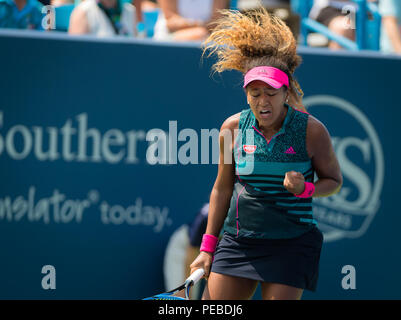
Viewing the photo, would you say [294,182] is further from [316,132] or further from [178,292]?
[178,292]

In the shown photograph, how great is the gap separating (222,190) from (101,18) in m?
2.57

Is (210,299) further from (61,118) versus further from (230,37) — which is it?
(61,118)

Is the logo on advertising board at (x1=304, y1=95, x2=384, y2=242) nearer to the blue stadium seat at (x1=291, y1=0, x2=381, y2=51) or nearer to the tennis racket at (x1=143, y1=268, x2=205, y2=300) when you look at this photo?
the blue stadium seat at (x1=291, y1=0, x2=381, y2=51)

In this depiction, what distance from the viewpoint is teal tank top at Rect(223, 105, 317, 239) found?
315cm

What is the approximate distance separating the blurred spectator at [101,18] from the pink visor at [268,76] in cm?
241

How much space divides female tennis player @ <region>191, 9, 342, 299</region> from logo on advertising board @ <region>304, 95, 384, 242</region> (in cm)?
165

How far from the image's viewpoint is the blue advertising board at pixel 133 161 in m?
4.42

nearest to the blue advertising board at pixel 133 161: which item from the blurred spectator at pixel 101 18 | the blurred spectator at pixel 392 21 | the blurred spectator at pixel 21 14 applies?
the blurred spectator at pixel 21 14

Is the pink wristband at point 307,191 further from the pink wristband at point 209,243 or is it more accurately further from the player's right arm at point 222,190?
the pink wristband at point 209,243

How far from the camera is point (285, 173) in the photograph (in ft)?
10.3
